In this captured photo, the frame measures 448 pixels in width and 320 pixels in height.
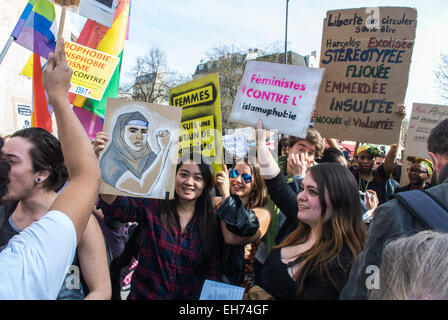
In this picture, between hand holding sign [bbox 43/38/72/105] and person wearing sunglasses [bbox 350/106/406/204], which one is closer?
hand holding sign [bbox 43/38/72/105]

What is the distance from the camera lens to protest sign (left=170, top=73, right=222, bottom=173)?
2.51 metres

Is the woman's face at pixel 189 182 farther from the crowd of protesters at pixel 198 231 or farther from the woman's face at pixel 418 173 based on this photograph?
the woman's face at pixel 418 173

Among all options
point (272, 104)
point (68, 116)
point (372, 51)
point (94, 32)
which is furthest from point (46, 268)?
point (94, 32)

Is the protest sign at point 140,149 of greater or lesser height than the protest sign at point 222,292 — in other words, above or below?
above

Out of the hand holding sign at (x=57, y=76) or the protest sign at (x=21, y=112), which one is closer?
the hand holding sign at (x=57, y=76)

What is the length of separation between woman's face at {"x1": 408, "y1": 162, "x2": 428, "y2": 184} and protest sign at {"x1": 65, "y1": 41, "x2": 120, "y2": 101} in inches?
164

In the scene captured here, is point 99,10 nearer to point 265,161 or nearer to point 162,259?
point 265,161

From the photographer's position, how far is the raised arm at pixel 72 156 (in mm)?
1028

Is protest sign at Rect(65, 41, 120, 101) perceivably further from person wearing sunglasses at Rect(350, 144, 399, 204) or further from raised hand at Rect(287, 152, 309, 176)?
person wearing sunglasses at Rect(350, 144, 399, 204)

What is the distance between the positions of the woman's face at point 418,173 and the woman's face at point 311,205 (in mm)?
3191

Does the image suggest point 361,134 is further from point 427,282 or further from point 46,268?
point 46,268

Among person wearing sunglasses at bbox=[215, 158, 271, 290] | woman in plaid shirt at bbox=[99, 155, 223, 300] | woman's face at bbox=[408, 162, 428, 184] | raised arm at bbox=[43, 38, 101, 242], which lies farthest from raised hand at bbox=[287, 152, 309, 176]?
woman's face at bbox=[408, 162, 428, 184]

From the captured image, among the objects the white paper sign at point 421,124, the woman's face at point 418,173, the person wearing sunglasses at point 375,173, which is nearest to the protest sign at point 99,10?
the person wearing sunglasses at point 375,173

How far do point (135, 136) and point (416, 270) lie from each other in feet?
5.99
